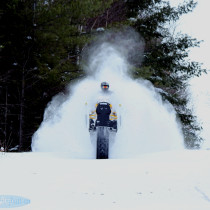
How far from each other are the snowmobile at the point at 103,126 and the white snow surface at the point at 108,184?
1792mm

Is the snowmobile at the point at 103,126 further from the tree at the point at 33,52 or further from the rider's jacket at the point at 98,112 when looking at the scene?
the tree at the point at 33,52

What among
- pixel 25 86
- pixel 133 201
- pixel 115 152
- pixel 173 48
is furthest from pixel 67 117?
pixel 173 48

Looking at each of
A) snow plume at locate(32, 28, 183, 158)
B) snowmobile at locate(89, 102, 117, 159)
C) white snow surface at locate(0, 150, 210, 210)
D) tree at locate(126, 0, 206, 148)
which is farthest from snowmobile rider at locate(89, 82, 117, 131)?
tree at locate(126, 0, 206, 148)

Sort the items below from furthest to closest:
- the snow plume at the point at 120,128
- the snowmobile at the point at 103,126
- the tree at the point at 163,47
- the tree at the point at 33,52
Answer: the tree at the point at 163,47
the tree at the point at 33,52
the snow plume at the point at 120,128
the snowmobile at the point at 103,126

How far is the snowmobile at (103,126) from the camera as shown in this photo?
9914 millimetres

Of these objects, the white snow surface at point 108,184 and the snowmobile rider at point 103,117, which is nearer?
the white snow surface at point 108,184

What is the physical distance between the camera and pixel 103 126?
10000 millimetres

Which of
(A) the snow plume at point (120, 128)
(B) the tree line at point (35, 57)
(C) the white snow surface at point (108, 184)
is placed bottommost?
(C) the white snow surface at point (108, 184)

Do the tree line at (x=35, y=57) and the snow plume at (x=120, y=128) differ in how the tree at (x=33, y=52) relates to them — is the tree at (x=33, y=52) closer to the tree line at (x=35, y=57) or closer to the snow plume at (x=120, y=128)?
the tree line at (x=35, y=57)

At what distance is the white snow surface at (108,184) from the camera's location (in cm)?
498

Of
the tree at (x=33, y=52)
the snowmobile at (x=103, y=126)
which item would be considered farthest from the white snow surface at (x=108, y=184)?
the tree at (x=33, y=52)

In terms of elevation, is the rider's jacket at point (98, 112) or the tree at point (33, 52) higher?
the tree at point (33, 52)

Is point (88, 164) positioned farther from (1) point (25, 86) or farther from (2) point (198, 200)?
(1) point (25, 86)

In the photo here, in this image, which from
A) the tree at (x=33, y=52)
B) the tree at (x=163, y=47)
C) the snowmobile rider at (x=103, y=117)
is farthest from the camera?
the tree at (x=163, y=47)
